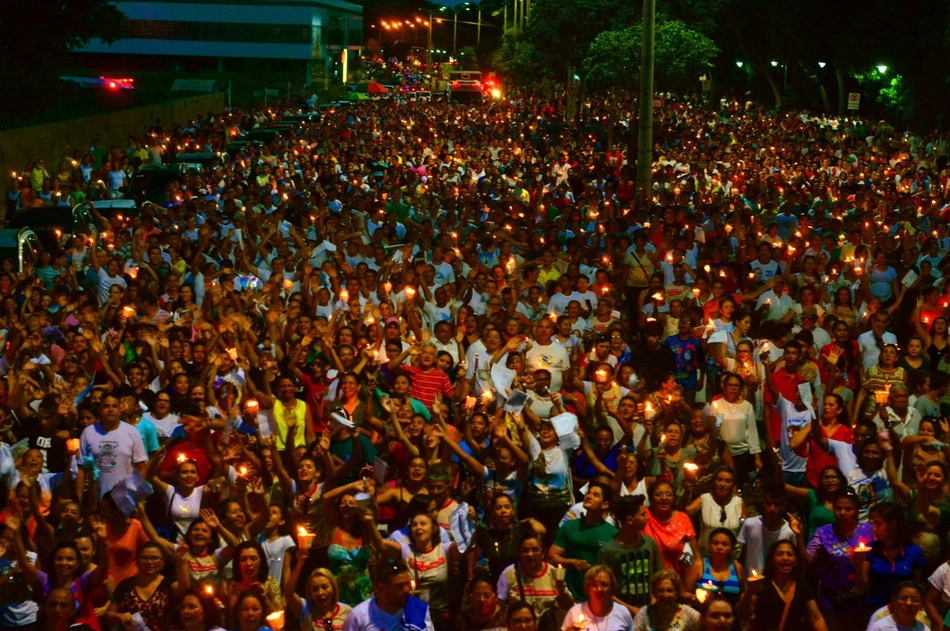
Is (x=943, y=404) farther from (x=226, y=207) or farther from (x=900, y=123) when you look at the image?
(x=900, y=123)

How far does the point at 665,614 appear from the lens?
20.8ft

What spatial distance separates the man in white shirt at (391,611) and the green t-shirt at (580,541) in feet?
3.36

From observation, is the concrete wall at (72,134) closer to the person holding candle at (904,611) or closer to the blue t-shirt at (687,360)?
the blue t-shirt at (687,360)

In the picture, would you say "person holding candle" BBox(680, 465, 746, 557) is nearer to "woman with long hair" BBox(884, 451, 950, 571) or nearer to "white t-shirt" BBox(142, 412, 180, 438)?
"woman with long hair" BBox(884, 451, 950, 571)

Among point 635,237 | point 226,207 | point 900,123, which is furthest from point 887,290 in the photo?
point 900,123

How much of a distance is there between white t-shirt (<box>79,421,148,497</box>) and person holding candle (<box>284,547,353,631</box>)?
6.77 ft

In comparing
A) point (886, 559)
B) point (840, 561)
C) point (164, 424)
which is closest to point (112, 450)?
point (164, 424)

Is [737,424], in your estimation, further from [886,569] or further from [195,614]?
[195,614]

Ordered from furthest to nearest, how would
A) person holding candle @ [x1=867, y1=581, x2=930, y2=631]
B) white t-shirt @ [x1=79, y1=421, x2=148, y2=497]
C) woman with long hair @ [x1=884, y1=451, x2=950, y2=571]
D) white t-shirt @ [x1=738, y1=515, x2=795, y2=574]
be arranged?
white t-shirt @ [x1=79, y1=421, x2=148, y2=497], woman with long hair @ [x1=884, y1=451, x2=950, y2=571], white t-shirt @ [x1=738, y1=515, x2=795, y2=574], person holding candle @ [x1=867, y1=581, x2=930, y2=631]

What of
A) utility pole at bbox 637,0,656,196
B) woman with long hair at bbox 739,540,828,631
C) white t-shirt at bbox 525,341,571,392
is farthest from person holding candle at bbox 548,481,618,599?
utility pole at bbox 637,0,656,196

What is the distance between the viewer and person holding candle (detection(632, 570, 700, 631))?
6348mm

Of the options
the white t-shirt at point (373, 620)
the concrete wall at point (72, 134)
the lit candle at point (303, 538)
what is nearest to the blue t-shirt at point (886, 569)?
the white t-shirt at point (373, 620)

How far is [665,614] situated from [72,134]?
→ 88.4 feet

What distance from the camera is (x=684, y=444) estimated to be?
28.2ft
